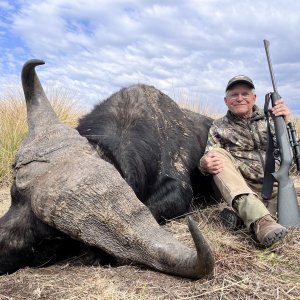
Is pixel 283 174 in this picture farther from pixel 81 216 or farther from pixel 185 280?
pixel 81 216

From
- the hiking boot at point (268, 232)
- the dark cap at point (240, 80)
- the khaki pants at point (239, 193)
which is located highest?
the dark cap at point (240, 80)

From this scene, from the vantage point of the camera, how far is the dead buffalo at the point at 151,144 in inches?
151

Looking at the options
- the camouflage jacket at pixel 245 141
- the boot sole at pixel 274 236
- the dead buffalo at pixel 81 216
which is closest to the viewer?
the dead buffalo at pixel 81 216

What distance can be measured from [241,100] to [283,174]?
1.19m

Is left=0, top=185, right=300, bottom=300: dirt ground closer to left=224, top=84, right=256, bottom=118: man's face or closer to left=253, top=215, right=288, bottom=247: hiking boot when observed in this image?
left=253, top=215, right=288, bottom=247: hiking boot

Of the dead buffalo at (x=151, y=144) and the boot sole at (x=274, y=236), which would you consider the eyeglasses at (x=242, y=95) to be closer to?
the dead buffalo at (x=151, y=144)

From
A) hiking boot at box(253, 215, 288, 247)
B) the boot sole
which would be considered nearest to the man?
hiking boot at box(253, 215, 288, 247)

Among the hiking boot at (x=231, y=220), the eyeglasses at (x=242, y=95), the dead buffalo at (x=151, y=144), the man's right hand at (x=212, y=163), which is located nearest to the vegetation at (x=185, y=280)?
the hiking boot at (x=231, y=220)

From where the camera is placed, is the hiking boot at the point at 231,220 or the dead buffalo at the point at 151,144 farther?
the hiking boot at the point at 231,220

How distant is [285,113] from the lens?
473 centimetres

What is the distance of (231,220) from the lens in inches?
167

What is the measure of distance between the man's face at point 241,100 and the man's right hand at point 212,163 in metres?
0.84

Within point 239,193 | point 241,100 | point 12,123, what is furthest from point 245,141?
point 12,123

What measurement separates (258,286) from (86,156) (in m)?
1.44
